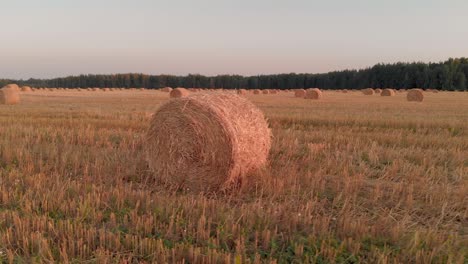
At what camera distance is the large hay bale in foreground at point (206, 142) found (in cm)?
578

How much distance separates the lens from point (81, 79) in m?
120

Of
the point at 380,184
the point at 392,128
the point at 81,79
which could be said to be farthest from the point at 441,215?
the point at 81,79

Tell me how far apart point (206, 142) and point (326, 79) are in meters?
102

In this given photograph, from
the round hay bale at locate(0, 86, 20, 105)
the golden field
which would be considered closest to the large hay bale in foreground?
the golden field

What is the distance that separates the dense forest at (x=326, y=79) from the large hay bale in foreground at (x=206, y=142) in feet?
276

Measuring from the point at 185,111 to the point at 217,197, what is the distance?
1655 mm

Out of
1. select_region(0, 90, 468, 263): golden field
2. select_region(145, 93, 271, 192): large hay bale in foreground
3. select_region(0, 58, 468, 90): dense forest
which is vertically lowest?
select_region(0, 90, 468, 263): golden field

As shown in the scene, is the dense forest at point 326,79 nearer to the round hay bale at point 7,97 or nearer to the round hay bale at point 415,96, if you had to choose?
the round hay bale at point 415,96

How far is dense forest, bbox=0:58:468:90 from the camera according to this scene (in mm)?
78938

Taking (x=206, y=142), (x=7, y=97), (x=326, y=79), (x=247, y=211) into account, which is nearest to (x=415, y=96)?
(x=206, y=142)

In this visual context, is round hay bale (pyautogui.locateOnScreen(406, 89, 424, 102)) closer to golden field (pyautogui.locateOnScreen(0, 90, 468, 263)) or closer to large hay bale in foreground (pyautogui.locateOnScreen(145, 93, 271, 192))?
golden field (pyautogui.locateOnScreen(0, 90, 468, 263))

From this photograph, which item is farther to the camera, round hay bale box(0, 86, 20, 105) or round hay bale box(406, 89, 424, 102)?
round hay bale box(406, 89, 424, 102)

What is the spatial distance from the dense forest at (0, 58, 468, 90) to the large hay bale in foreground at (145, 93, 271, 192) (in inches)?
3314

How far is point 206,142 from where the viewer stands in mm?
5902
